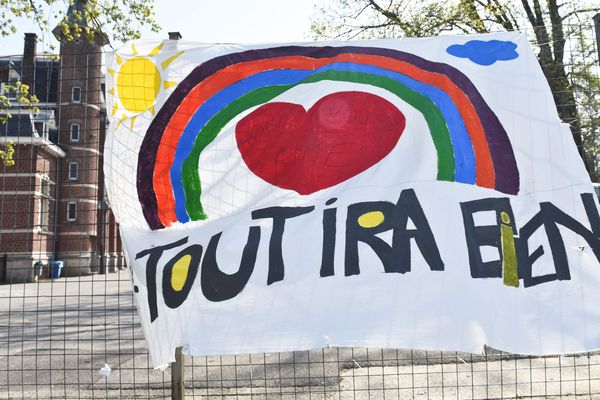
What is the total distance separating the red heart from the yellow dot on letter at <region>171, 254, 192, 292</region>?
2.61ft

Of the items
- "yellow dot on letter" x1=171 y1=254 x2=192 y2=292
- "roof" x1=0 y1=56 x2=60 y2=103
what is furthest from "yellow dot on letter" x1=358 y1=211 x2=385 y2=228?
"roof" x1=0 y1=56 x2=60 y2=103

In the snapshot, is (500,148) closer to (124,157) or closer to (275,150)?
(275,150)

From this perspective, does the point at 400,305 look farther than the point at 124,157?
No

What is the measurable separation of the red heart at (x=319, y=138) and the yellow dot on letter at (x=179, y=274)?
795 mm

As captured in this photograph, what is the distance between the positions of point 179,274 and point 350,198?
1.24 m

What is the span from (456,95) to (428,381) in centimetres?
279

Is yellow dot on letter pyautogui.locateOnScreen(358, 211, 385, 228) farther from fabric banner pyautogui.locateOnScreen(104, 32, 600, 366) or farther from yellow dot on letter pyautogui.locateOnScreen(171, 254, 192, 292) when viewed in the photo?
yellow dot on letter pyautogui.locateOnScreen(171, 254, 192, 292)

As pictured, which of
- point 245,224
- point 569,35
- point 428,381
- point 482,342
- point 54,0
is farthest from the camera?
point 54,0

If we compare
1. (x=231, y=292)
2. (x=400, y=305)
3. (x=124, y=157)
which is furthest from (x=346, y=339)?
(x=124, y=157)

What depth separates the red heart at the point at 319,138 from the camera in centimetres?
404

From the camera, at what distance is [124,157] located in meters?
4.16

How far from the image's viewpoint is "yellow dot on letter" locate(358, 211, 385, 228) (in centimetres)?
390

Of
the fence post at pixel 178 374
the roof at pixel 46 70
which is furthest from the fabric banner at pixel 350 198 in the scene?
the roof at pixel 46 70

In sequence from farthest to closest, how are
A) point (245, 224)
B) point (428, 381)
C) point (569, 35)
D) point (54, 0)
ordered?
point (54, 0) → point (428, 381) → point (569, 35) → point (245, 224)
